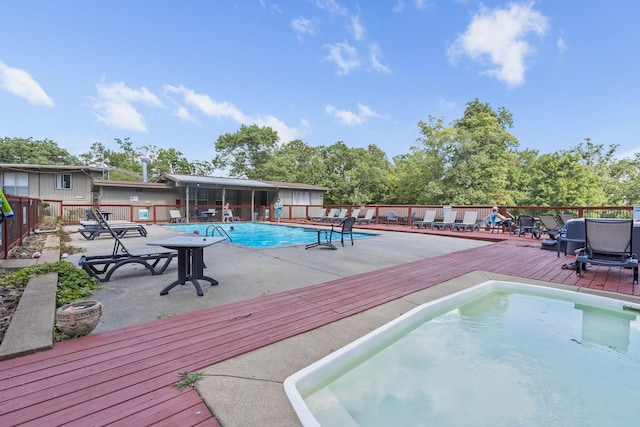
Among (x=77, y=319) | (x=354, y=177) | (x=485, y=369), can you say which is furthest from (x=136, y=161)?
(x=485, y=369)

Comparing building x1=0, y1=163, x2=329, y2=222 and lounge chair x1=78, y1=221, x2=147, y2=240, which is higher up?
building x1=0, y1=163, x2=329, y2=222

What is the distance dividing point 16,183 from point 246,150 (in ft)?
63.1

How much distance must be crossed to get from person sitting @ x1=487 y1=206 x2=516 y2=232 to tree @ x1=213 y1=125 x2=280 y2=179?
24386mm

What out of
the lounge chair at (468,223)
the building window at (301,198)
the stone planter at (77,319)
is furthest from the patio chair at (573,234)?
the building window at (301,198)

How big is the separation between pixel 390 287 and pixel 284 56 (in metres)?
20.5

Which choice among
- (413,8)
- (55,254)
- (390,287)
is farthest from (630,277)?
(413,8)

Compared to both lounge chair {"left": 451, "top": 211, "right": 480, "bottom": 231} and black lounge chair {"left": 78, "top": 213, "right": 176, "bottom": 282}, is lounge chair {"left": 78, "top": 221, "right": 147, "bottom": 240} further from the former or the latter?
lounge chair {"left": 451, "top": 211, "right": 480, "bottom": 231}

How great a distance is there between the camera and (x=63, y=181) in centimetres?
1727

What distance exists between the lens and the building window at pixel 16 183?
16.0 meters

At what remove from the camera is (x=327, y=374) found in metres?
2.03

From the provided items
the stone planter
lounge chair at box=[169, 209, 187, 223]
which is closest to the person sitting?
the stone planter

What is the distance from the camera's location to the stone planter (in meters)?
2.15

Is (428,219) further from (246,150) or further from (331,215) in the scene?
(246,150)

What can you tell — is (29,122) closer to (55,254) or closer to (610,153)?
(55,254)
